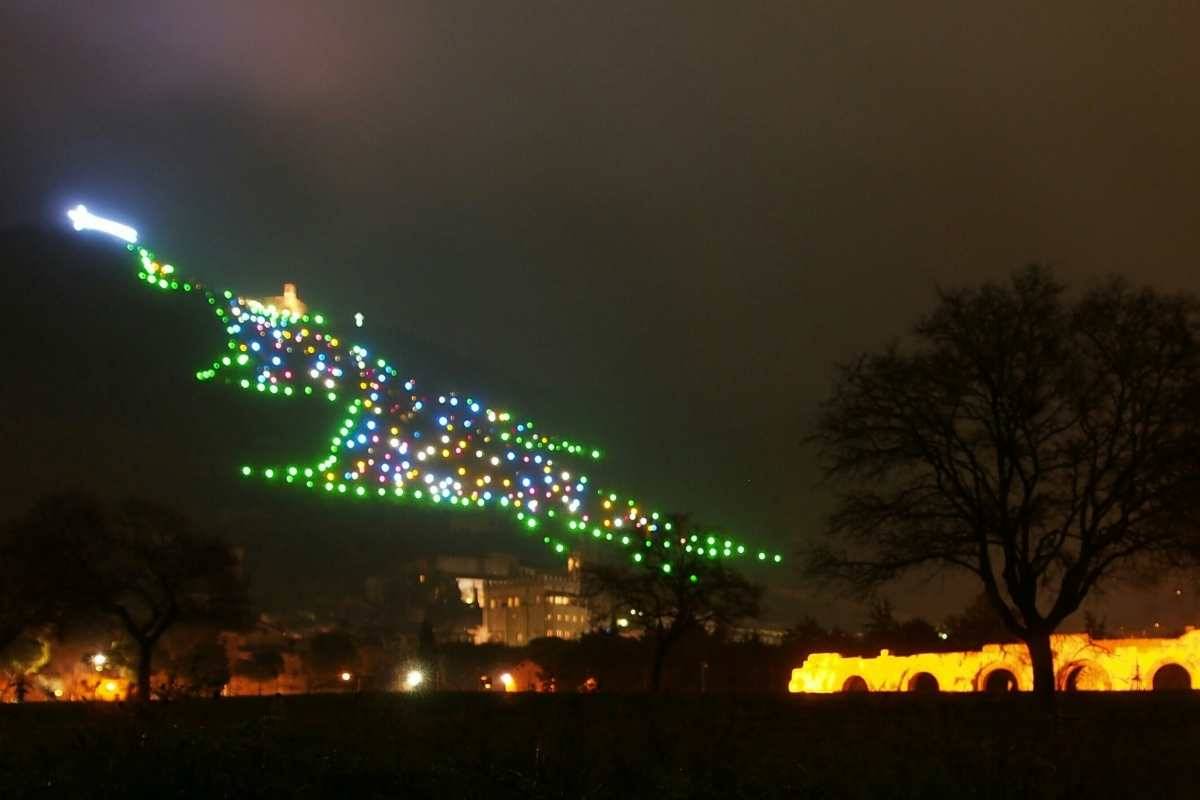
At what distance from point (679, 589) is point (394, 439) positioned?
116m

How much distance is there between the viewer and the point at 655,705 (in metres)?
23.2

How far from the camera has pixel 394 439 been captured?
159m

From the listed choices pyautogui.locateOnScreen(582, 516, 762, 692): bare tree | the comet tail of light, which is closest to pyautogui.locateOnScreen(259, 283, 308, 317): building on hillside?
the comet tail of light

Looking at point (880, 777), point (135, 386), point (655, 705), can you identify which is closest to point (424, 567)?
point (135, 386)

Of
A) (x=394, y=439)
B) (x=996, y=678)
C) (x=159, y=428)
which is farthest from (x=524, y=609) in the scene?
(x=996, y=678)

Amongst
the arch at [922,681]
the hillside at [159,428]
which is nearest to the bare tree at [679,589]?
the arch at [922,681]

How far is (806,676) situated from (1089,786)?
3915 cm

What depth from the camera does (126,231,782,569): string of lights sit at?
14562 cm

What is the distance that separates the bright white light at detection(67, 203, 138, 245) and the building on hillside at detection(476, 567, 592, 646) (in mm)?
74147

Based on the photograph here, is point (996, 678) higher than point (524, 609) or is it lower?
lower

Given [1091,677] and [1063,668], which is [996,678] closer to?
[1091,677]

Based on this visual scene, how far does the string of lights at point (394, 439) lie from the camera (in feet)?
478

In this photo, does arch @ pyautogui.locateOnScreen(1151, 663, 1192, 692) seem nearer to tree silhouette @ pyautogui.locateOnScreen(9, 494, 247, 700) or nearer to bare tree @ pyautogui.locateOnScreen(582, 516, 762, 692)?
bare tree @ pyautogui.locateOnScreen(582, 516, 762, 692)

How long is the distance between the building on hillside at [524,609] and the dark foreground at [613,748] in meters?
121
